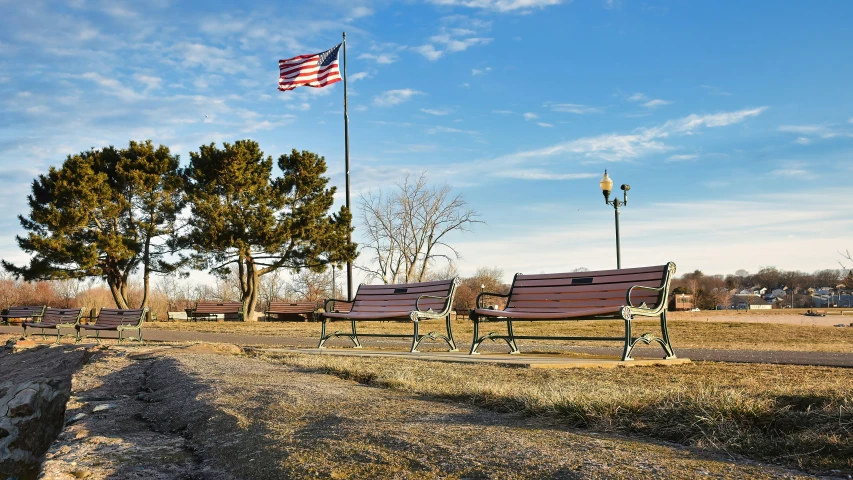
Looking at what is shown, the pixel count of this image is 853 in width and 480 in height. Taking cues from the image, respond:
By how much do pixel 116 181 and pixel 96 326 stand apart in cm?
2012

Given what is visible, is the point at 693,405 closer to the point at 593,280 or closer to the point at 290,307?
the point at 593,280

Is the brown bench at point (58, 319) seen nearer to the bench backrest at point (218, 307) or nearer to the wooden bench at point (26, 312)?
the wooden bench at point (26, 312)

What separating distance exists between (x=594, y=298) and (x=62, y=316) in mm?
14830

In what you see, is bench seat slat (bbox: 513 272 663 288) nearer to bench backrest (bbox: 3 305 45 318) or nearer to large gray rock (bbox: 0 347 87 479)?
large gray rock (bbox: 0 347 87 479)

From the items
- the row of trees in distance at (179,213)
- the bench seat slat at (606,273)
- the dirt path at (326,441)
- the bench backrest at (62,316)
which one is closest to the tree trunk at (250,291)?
the row of trees in distance at (179,213)

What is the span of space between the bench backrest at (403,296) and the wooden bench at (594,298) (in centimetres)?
80

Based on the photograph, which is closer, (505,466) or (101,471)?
(505,466)

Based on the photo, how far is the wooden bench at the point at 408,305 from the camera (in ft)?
28.0

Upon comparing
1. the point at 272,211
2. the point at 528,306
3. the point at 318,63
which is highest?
the point at 318,63

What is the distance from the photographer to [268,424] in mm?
3641

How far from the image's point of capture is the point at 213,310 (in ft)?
108

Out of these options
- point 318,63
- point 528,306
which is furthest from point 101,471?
point 318,63

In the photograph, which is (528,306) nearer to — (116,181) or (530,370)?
(530,370)

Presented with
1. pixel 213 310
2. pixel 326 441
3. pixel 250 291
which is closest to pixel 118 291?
pixel 213 310
